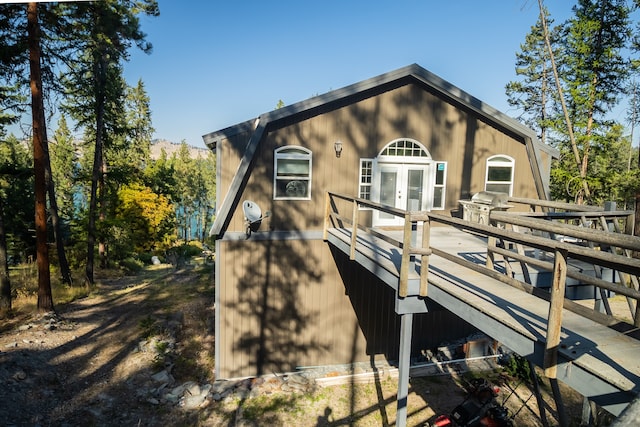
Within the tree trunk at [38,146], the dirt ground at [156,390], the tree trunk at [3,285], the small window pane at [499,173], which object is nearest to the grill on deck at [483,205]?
the small window pane at [499,173]

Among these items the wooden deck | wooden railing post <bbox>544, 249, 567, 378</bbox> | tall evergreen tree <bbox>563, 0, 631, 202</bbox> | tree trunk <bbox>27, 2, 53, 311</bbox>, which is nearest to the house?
the wooden deck

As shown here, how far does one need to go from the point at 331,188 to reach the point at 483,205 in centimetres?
359

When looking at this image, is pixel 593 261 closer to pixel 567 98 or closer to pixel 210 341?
pixel 210 341

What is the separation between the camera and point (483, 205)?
→ 863 centimetres

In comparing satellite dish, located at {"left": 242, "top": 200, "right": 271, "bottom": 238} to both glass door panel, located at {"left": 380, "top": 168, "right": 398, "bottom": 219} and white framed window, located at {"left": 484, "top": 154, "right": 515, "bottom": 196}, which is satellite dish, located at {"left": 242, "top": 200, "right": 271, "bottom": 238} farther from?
white framed window, located at {"left": 484, "top": 154, "right": 515, "bottom": 196}

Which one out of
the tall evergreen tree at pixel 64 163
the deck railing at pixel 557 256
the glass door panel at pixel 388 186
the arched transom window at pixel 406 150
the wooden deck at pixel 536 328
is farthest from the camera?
the tall evergreen tree at pixel 64 163

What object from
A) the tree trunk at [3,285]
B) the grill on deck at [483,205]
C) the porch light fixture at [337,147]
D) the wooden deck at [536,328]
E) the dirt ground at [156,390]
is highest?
the porch light fixture at [337,147]

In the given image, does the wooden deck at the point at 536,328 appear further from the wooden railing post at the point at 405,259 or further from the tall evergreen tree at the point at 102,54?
the tall evergreen tree at the point at 102,54

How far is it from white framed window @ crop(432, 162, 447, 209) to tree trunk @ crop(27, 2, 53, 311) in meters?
10.8

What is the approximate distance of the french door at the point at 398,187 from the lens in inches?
357

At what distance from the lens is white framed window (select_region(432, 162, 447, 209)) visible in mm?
9367

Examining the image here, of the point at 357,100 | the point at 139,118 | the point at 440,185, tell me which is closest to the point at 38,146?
the point at 357,100

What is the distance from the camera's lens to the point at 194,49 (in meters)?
15.5

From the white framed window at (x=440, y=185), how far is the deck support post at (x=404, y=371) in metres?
4.84
